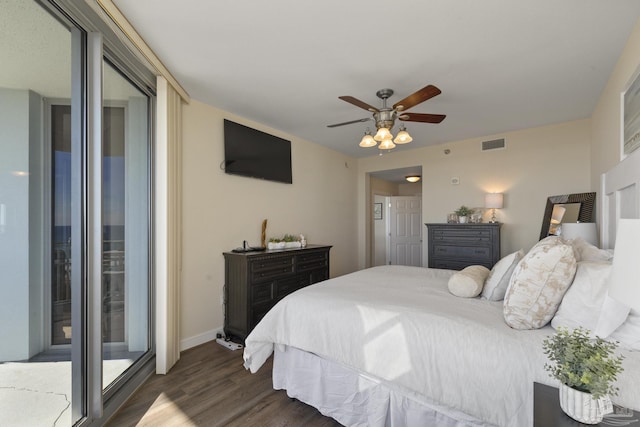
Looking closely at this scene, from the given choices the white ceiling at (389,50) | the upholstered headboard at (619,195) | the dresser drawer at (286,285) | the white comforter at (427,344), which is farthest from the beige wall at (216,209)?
the upholstered headboard at (619,195)

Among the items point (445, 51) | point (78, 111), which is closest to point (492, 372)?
point (445, 51)

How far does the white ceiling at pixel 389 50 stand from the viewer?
5.74 ft

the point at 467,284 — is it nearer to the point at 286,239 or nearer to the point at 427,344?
the point at 427,344

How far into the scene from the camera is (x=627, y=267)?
78cm

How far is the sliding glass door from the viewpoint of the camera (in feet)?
4.27

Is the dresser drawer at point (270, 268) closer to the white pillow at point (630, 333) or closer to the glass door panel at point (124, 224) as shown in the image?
the glass door panel at point (124, 224)

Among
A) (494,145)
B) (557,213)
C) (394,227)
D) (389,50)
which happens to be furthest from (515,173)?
(389,50)

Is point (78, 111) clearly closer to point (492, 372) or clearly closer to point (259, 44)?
point (259, 44)

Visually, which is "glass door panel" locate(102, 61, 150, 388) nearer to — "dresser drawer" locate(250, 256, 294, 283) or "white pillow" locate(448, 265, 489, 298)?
"dresser drawer" locate(250, 256, 294, 283)

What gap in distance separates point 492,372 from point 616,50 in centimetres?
256

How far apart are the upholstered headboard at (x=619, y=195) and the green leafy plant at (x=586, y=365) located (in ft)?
3.93

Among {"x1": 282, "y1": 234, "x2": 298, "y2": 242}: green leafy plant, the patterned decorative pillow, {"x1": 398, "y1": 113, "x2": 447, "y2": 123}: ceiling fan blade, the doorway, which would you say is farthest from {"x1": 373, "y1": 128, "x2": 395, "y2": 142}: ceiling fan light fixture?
the doorway

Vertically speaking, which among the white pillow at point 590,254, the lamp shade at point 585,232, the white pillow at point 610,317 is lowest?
the white pillow at point 610,317

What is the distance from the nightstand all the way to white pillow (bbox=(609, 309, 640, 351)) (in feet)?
1.19
